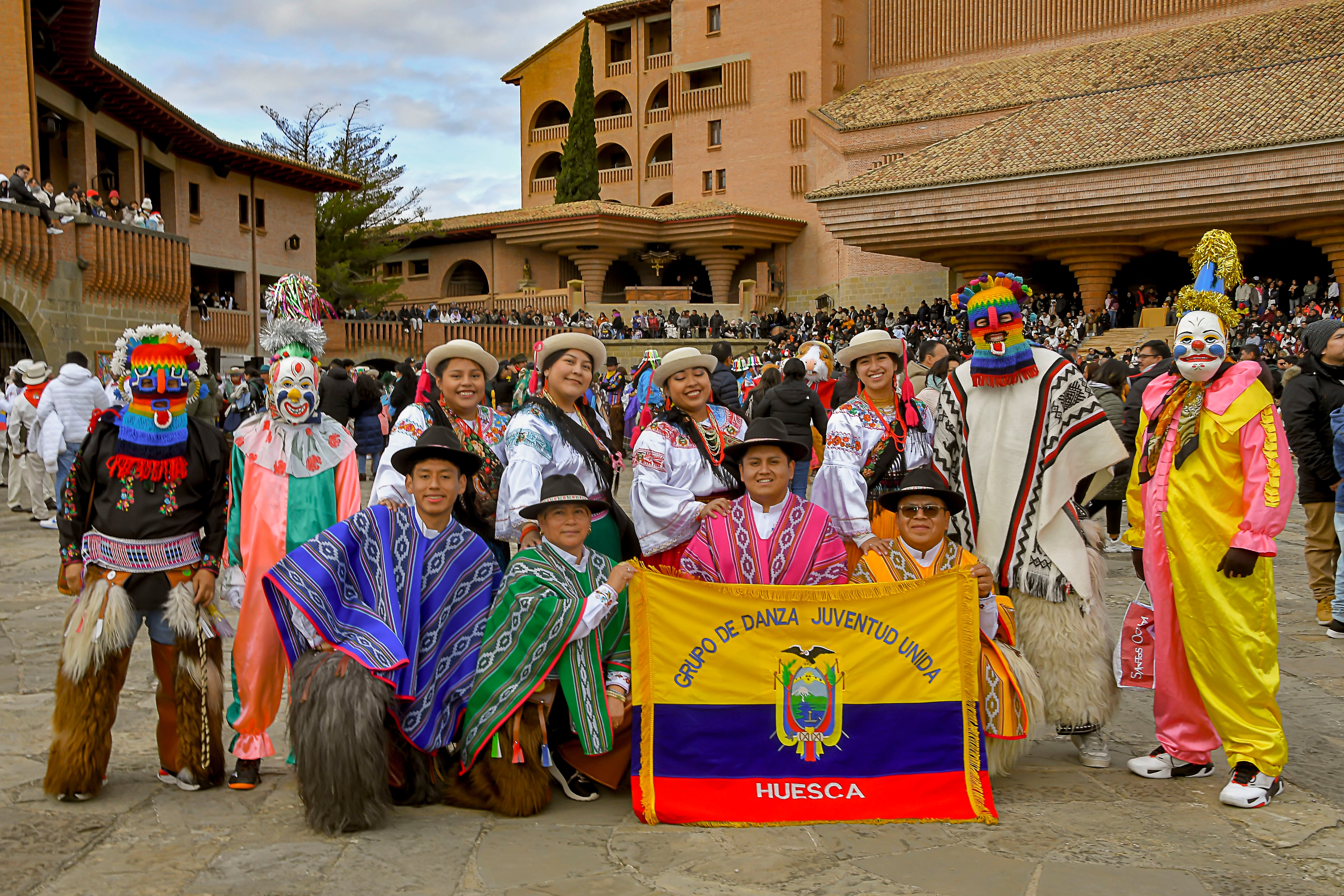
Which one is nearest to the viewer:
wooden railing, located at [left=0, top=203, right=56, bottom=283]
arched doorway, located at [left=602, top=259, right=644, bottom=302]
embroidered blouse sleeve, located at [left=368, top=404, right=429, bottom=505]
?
embroidered blouse sleeve, located at [left=368, top=404, right=429, bottom=505]

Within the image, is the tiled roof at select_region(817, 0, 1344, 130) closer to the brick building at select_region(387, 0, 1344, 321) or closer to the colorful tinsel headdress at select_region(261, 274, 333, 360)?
the brick building at select_region(387, 0, 1344, 321)

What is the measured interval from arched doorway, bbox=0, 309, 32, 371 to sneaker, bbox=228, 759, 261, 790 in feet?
61.7

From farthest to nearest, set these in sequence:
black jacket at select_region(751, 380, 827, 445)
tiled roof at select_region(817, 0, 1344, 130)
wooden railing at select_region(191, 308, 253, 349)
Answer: tiled roof at select_region(817, 0, 1344, 130) → wooden railing at select_region(191, 308, 253, 349) → black jacket at select_region(751, 380, 827, 445)

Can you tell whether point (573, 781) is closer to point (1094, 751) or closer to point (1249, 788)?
point (1094, 751)

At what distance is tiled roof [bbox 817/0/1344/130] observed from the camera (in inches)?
1253

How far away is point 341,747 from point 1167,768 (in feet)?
10.4

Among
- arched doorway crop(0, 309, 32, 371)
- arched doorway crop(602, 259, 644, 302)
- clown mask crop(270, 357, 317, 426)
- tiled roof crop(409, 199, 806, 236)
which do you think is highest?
tiled roof crop(409, 199, 806, 236)

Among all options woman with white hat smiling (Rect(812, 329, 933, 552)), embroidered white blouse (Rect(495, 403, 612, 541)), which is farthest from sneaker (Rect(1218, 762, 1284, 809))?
embroidered white blouse (Rect(495, 403, 612, 541))

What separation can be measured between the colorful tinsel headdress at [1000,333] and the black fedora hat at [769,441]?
0.88 m

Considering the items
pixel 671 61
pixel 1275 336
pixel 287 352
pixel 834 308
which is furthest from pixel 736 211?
pixel 287 352

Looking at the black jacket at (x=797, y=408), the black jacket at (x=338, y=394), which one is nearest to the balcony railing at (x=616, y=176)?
the black jacket at (x=338, y=394)

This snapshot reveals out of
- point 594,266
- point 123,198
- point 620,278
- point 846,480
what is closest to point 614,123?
point 620,278

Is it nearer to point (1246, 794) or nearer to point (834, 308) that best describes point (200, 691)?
point (1246, 794)

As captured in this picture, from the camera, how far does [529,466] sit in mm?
4633
